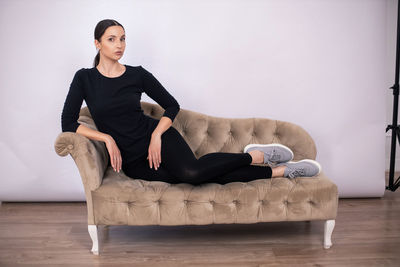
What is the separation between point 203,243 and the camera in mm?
2467

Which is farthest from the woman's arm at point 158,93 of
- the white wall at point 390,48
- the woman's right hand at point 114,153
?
the white wall at point 390,48

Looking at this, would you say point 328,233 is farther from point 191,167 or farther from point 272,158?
point 191,167

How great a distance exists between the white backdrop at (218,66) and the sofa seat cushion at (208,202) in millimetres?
919

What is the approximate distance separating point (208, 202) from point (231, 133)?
0.72 meters

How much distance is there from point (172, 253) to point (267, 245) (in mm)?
574

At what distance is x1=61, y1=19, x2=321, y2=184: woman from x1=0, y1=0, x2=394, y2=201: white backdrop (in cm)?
61

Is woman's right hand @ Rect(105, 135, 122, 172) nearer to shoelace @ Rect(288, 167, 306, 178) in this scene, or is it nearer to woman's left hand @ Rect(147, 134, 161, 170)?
woman's left hand @ Rect(147, 134, 161, 170)

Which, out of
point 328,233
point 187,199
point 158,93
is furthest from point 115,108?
point 328,233

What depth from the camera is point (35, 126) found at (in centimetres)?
313

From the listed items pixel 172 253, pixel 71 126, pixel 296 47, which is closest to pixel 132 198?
pixel 172 253

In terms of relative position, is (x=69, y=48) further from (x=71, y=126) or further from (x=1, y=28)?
(x=71, y=126)

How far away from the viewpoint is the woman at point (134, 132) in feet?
7.73

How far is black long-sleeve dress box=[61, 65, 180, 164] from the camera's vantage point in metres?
2.38

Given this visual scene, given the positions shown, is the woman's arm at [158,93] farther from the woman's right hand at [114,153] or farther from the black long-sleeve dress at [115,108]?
the woman's right hand at [114,153]
